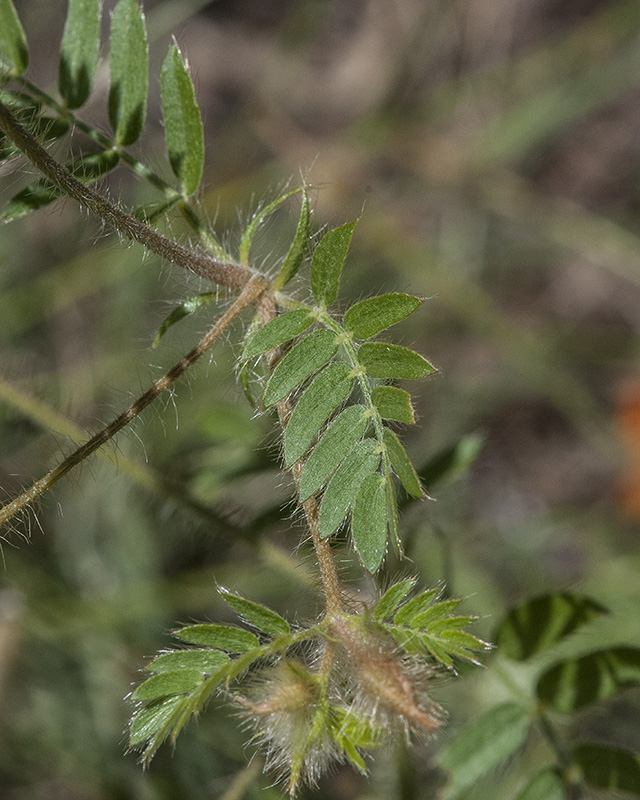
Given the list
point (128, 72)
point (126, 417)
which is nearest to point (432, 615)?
point (126, 417)

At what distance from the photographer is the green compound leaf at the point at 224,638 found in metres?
1.67

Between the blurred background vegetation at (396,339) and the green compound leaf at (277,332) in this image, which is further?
the blurred background vegetation at (396,339)

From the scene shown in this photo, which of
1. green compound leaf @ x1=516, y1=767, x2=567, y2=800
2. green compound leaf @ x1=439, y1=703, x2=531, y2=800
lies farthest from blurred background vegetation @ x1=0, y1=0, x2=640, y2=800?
green compound leaf @ x1=516, y1=767, x2=567, y2=800

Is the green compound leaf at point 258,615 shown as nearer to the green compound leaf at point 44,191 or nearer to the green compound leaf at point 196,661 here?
the green compound leaf at point 196,661

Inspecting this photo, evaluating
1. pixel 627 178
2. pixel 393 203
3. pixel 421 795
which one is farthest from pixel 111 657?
pixel 627 178

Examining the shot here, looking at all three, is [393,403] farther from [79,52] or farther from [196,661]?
[79,52]

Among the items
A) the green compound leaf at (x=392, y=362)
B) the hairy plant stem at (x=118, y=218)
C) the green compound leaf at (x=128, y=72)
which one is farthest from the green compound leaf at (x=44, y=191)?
the green compound leaf at (x=392, y=362)

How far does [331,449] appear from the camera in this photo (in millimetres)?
1752

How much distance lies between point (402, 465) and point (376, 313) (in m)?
0.33

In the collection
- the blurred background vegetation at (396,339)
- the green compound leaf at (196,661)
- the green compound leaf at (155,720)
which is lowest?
the blurred background vegetation at (396,339)

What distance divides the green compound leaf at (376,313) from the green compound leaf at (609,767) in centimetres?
132

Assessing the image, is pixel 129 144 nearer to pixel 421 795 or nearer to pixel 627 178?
pixel 421 795

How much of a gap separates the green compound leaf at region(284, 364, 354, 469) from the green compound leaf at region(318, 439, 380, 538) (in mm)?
91

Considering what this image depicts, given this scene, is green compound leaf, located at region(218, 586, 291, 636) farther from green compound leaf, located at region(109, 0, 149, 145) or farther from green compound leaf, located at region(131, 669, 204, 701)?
green compound leaf, located at region(109, 0, 149, 145)
